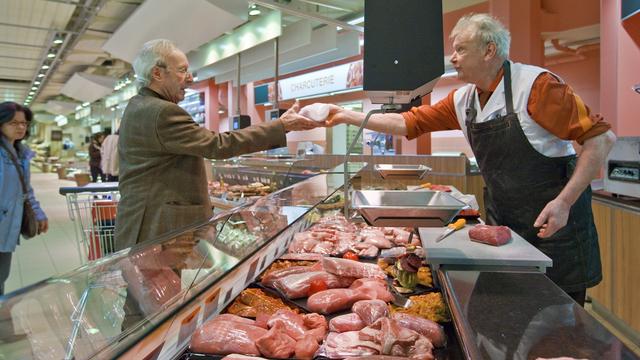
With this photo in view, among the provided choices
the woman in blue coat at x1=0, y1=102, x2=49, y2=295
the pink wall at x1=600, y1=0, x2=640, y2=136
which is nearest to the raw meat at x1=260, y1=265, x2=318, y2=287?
the woman in blue coat at x1=0, y1=102, x2=49, y2=295

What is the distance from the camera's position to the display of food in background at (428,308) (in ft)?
4.73

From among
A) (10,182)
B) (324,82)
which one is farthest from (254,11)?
(10,182)

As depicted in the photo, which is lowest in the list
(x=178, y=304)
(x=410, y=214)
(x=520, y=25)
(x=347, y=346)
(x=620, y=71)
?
(x=347, y=346)

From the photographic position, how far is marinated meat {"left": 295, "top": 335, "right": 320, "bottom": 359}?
118 cm

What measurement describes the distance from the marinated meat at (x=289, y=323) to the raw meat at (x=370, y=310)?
0.19m

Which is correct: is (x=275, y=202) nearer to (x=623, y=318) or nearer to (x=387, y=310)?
(x=387, y=310)

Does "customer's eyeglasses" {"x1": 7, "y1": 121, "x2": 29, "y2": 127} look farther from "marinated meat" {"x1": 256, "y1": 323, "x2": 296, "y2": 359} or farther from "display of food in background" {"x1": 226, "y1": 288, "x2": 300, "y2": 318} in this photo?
"marinated meat" {"x1": 256, "y1": 323, "x2": 296, "y2": 359}

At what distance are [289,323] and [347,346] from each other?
199mm

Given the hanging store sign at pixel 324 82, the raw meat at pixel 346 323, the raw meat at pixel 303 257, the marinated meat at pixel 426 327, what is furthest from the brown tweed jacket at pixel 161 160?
the hanging store sign at pixel 324 82

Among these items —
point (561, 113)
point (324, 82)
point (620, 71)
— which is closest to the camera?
point (561, 113)

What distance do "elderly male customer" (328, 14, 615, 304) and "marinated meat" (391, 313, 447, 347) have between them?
904mm

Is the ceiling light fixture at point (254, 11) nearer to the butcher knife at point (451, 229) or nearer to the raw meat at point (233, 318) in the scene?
the butcher knife at point (451, 229)

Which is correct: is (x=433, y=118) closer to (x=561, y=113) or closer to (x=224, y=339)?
(x=561, y=113)

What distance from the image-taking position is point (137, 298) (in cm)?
90
